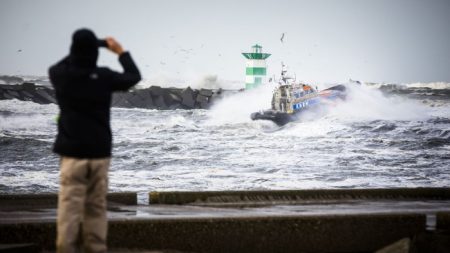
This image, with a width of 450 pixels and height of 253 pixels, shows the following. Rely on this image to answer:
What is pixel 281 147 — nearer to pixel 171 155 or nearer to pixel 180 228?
pixel 171 155

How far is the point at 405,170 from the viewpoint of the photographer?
15938mm

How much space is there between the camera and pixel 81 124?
4.20 m

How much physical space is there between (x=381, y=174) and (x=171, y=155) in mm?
6458

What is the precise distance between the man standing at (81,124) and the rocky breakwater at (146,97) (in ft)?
173

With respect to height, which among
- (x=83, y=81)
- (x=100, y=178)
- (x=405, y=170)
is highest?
(x=83, y=81)

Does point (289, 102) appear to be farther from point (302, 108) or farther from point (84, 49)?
point (84, 49)

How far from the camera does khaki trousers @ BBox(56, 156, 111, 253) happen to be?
4195 mm

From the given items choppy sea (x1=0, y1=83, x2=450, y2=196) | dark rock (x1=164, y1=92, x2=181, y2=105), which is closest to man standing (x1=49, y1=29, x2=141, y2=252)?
choppy sea (x1=0, y1=83, x2=450, y2=196)

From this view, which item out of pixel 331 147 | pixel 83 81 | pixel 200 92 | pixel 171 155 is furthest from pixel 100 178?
pixel 200 92

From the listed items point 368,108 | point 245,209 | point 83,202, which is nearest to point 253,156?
point 245,209

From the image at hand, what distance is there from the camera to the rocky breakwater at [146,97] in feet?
186

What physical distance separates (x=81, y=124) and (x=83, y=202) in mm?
481

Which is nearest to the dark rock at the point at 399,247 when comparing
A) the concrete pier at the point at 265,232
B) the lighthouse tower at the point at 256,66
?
the concrete pier at the point at 265,232

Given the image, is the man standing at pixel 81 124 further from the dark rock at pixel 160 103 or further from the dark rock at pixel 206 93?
the dark rock at pixel 206 93
